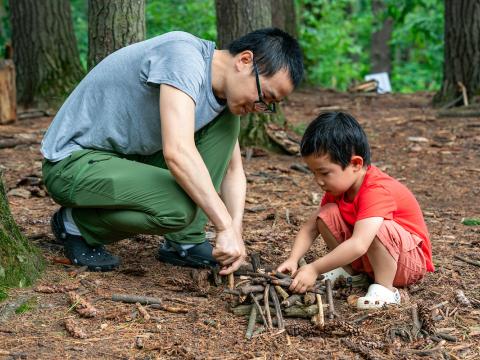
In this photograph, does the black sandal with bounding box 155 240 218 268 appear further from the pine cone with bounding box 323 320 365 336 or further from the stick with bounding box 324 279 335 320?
the pine cone with bounding box 323 320 365 336

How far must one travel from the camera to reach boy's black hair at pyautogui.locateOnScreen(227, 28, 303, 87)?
3.49 metres

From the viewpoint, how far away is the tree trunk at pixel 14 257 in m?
3.52

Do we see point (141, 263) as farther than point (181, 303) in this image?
Yes

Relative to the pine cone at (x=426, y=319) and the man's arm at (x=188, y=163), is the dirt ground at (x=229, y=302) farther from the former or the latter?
the man's arm at (x=188, y=163)

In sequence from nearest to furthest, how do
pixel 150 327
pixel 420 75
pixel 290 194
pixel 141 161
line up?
1. pixel 150 327
2. pixel 141 161
3. pixel 290 194
4. pixel 420 75

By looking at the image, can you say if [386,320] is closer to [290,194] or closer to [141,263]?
[141,263]

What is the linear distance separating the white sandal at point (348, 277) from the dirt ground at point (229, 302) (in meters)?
0.20

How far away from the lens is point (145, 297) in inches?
136

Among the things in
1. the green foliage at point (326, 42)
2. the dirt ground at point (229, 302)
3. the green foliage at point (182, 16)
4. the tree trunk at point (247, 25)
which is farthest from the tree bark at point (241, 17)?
the green foliage at point (326, 42)

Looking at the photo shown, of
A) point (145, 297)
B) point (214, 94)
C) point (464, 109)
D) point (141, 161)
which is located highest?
point (214, 94)

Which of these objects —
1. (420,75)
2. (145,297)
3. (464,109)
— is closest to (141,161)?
(145,297)

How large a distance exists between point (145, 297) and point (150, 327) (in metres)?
0.30

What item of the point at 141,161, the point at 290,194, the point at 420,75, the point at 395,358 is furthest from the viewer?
the point at 420,75

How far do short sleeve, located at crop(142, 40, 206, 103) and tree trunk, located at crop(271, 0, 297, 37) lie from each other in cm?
883
